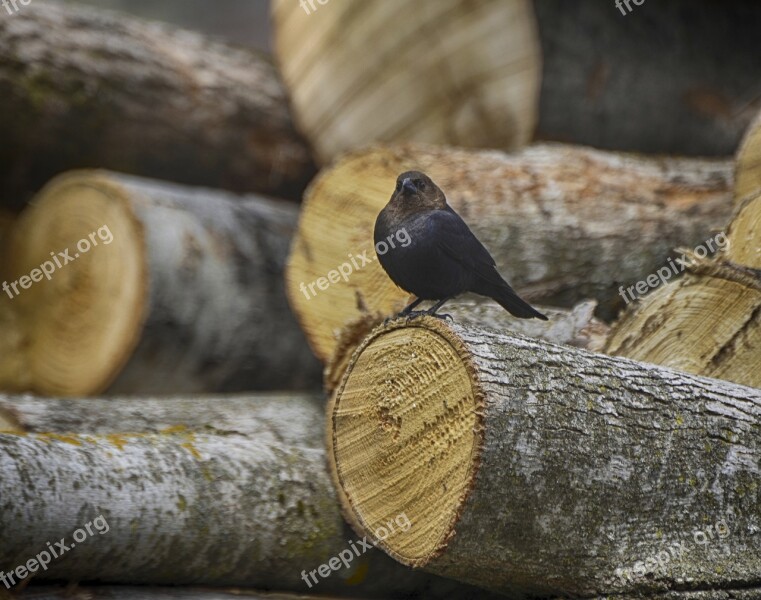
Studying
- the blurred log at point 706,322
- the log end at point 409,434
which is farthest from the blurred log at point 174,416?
the blurred log at point 706,322

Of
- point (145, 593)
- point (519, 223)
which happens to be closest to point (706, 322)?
point (519, 223)

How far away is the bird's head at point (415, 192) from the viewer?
6.39ft

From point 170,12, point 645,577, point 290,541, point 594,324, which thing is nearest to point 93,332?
point 290,541

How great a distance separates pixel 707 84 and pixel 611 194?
1.01 metres

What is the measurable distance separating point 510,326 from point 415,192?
80 cm

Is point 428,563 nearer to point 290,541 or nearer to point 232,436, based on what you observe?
point 290,541

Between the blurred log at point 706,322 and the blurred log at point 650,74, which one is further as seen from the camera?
the blurred log at point 650,74

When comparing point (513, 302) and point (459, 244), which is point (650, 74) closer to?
point (513, 302)

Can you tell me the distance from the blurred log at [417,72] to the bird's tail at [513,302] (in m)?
1.30

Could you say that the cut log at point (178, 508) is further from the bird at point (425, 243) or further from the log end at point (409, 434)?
the bird at point (425, 243)

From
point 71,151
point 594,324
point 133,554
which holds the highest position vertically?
point 71,151

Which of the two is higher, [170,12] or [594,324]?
[170,12]

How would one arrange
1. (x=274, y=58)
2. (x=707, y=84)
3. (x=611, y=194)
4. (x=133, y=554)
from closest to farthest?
(x=133, y=554) < (x=611, y=194) < (x=707, y=84) < (x=274, y=58)

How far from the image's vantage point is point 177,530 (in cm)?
218
